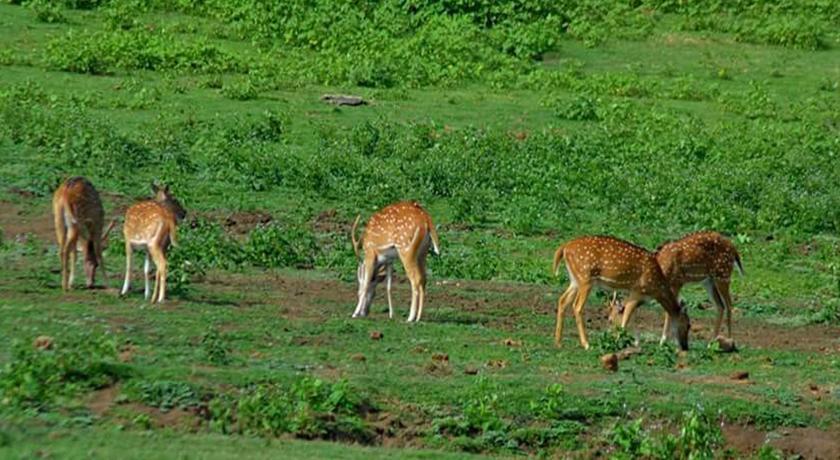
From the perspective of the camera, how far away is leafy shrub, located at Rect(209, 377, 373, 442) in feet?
43.3

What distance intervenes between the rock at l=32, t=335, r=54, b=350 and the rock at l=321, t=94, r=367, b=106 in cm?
1434

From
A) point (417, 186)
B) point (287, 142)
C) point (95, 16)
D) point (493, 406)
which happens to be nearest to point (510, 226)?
point (417, 186)

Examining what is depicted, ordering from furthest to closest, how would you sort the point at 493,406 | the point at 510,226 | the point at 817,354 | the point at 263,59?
1. the point at 263,59
2. the point at 510,226
3. the point at 817,354
4. the point at 493,406

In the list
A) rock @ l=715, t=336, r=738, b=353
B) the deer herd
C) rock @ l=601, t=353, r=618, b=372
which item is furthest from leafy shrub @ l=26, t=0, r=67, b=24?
rock @ l=601, t=353, r=618, b=372

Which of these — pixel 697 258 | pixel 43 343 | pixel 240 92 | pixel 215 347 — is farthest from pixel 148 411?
pixel 240 92

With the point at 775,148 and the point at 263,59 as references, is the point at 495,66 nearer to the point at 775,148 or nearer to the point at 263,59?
the point at 263,59

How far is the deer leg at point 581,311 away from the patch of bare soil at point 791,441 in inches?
101

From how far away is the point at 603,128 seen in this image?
27.4 metres

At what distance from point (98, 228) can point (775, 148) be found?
11.8 metres

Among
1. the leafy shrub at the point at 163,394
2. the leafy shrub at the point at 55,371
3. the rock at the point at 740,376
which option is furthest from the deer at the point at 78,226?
the rock at the point at 740,376

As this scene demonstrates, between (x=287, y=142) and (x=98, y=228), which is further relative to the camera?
(x=287, y=142)

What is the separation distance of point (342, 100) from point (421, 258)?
1097 cm

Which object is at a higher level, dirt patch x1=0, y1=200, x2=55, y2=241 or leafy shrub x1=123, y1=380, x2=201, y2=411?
leafy shrub x1=123, y1=380, x2=201, y2=411

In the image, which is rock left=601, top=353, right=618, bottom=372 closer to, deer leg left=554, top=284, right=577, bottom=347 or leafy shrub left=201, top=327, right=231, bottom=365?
deer leg left=554, top=284, right=577, bottom=347
